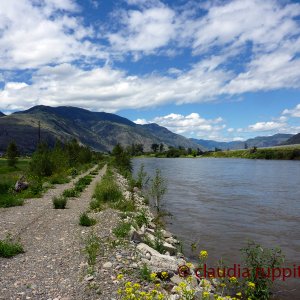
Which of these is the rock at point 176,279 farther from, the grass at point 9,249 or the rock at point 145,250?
the grass at point 9,249

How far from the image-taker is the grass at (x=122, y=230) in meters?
13.9

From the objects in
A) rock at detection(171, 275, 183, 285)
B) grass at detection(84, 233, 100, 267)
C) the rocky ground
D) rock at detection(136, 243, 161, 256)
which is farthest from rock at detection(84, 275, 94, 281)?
rock at detection(136, 243, 161, 256)

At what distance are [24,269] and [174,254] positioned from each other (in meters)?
6.37

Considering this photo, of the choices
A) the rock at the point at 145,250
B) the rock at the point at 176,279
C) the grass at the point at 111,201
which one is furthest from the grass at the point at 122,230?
the grass at the point at 111,201

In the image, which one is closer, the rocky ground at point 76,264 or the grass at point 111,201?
the rocky ground at point 76,264

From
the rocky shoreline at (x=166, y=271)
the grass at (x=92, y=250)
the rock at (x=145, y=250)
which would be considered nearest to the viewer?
the rocky shoreline at (x=166, y=271)

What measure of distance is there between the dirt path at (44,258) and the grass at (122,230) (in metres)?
1.57

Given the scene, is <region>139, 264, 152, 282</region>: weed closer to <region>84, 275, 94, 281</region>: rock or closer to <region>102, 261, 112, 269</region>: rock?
<region>102, 261, 112, 269</region>: rock

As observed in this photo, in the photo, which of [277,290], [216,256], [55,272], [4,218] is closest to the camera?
[55,272]

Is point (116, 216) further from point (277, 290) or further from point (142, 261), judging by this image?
point (277, 290)

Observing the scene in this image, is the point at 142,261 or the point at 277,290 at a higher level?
the point at 142,261

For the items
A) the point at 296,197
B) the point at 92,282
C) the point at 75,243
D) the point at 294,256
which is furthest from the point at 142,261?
the point at 296,197

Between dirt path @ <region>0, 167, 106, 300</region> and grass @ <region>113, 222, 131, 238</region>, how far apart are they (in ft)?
5.14

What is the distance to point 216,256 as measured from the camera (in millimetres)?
15961
